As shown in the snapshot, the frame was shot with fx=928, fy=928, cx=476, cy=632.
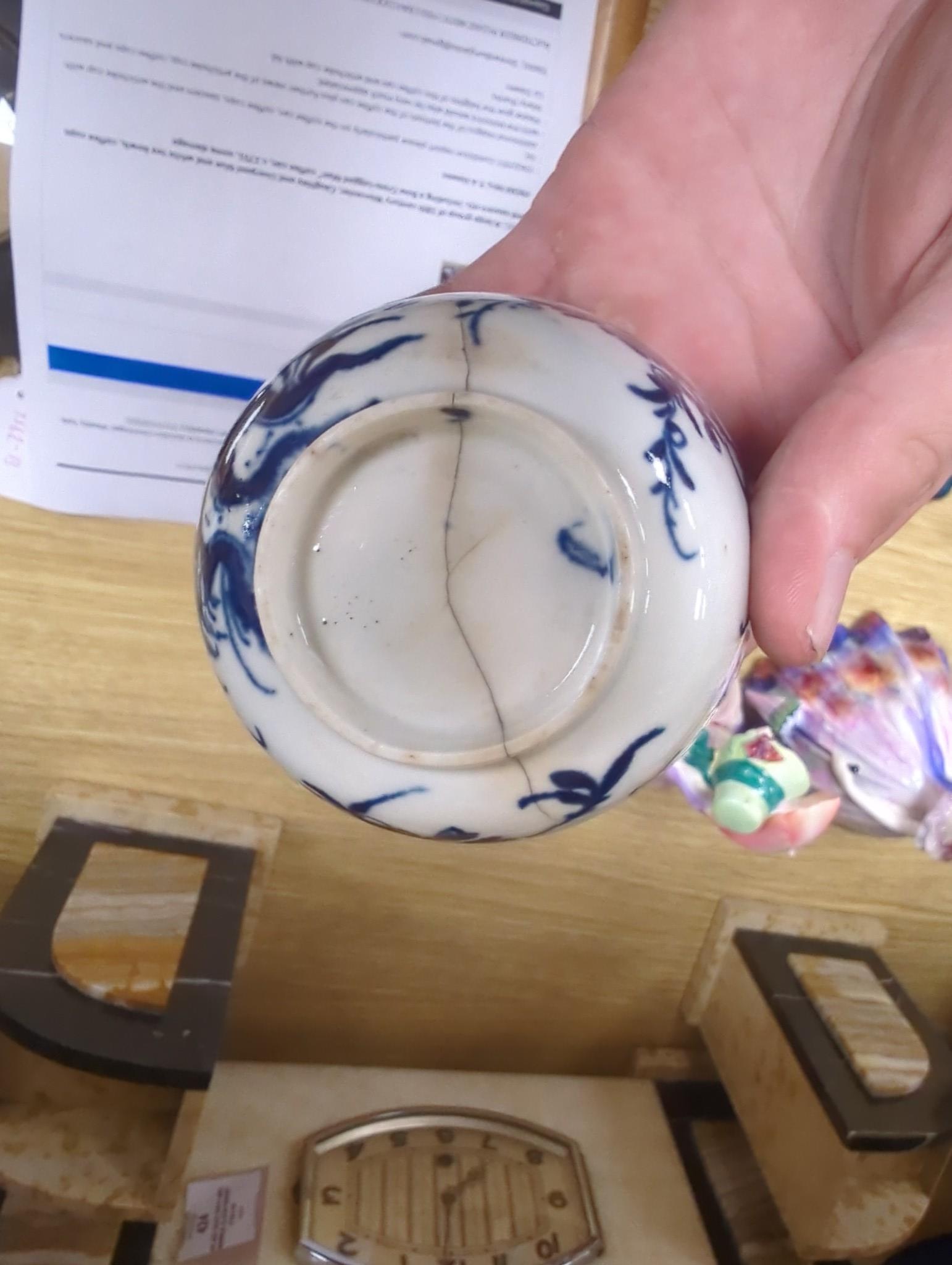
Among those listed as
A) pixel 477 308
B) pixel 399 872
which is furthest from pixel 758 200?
pixel 399 872

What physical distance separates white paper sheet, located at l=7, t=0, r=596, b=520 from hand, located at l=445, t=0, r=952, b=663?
85mm

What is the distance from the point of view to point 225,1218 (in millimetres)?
770

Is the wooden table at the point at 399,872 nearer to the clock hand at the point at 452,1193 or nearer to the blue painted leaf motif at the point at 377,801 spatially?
the clock hand at the point at 452,1193

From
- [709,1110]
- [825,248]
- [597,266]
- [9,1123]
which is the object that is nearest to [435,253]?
[597,266]

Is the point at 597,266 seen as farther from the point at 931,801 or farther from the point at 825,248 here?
the point at 931,801

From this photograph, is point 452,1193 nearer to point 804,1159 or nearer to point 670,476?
point 804,1159

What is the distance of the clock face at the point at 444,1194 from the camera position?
77 centimetres

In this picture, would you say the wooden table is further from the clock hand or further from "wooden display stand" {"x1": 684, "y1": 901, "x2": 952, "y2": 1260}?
the clock hand

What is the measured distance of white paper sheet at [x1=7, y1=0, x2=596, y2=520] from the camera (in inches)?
22.6

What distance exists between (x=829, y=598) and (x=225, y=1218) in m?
0.73

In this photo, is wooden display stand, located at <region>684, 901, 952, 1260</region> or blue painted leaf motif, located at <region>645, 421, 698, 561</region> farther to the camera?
wooden display stand, located at <region>684, 901, 952, 1260</region>

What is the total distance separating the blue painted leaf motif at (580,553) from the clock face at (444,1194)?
2.21 ft

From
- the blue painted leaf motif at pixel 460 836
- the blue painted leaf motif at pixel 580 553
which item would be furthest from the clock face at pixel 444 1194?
the blue painted leaf motif at pixel 580 553

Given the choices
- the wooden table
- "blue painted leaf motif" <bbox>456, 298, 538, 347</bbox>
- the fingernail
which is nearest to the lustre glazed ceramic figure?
the wooden table
